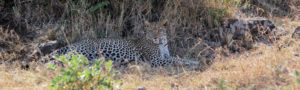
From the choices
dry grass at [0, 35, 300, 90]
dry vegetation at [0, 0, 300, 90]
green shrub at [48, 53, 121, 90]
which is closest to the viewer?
green shrub at [48, 53, 121, 90]

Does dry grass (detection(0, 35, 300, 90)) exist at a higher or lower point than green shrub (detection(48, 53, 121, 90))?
lower

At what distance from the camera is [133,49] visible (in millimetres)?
6629

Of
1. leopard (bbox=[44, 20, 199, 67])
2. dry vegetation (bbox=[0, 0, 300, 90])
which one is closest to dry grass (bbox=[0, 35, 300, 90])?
dry vegetation (bbox=[0, 0, 300, 90])

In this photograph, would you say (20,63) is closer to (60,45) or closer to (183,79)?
(60,45)

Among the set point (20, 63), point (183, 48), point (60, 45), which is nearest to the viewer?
point (20, 63)

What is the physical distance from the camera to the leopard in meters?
6.34

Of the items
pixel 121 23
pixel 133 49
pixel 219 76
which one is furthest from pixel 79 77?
pixel 121 23

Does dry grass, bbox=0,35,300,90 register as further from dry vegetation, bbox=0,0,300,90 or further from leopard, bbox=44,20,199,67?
leopard, bbox=44,20,199,67

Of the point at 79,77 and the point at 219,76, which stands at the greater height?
the point at 79,77

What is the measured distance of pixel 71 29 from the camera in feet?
23.7

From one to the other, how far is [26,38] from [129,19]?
7.30ft

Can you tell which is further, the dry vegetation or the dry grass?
the dry vegetation

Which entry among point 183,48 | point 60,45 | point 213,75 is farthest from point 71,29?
point 213,75

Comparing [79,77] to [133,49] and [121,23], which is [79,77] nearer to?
[133,49]
